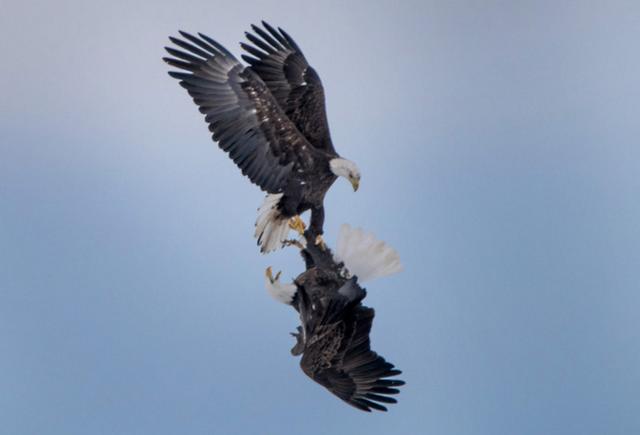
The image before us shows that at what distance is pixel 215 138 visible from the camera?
6383mm

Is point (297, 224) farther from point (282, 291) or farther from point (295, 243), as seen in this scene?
point (282, 291)

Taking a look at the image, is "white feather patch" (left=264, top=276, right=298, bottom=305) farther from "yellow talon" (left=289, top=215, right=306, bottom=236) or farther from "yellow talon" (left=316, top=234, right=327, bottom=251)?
"yellow talon" (left=289, top=215, right=306, bottom=236)

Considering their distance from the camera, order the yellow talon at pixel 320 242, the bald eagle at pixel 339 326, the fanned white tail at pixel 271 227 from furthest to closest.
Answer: the fanned white tail at pixel 271 227
the yellow talon at pixel 320 242
the bald eagle at pixel 339 326

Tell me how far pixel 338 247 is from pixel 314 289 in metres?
0.40

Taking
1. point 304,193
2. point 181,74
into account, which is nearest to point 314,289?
point 304,193

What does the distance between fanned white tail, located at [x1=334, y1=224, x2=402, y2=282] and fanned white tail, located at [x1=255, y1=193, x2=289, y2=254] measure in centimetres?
66

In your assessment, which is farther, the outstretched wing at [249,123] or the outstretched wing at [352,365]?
the outstretched wing at [249,123]

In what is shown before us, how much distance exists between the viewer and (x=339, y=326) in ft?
18.0

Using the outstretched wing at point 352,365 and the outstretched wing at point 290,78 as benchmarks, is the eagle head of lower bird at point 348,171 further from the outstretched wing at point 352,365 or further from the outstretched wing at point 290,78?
the outstretched wing at point 352,365

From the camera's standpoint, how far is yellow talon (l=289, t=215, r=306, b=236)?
6.29 metres

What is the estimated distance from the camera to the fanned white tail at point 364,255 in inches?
234

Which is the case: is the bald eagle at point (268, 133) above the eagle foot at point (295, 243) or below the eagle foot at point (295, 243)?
above

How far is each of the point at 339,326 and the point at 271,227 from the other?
49.7 inches

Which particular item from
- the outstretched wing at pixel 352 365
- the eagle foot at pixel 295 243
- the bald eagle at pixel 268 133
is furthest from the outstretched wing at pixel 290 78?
the outstretched wing at pixel 352 365
